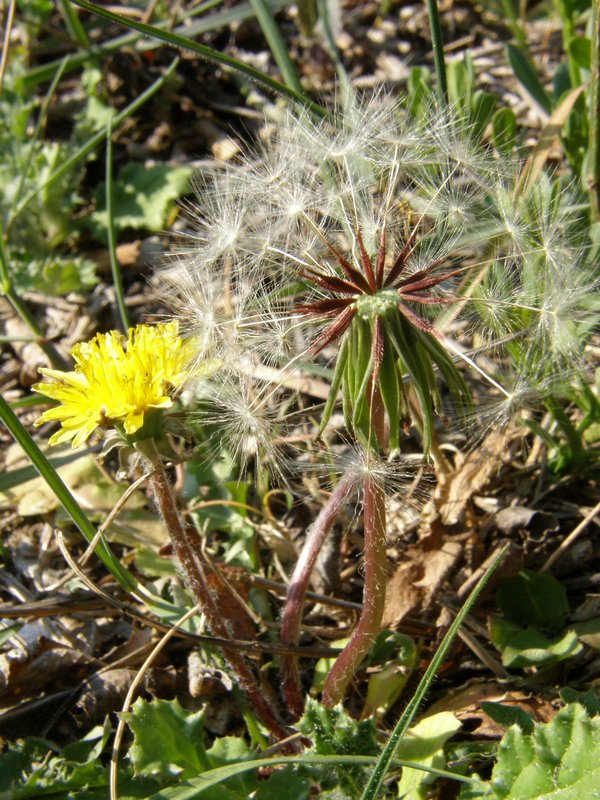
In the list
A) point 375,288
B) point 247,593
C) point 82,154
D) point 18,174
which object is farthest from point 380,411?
point 18,174

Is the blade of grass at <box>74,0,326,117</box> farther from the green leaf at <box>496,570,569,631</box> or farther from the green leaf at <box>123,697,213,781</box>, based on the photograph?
the green leaf at <box>123,697,213,781</box>

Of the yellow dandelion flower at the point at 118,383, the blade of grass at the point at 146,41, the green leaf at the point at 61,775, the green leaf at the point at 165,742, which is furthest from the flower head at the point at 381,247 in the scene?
the blade of grass at the point at 146,41

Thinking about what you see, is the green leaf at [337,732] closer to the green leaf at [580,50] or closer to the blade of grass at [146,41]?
the green leaf at [580,50]

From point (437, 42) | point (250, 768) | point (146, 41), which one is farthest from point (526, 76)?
point (250, 768)

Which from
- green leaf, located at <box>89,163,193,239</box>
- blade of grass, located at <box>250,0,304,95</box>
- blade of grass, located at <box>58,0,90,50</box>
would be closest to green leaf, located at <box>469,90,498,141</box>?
blade of grass, located at <box>250,0,304,95</box>

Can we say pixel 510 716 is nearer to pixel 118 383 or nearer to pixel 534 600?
pixel 534 600

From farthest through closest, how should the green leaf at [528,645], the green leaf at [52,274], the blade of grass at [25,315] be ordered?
the green leaf at [52,274], the blade of grass at [25,315], the green leaf at [528,645]

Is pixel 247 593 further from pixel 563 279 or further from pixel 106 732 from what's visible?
pixel 563 279
